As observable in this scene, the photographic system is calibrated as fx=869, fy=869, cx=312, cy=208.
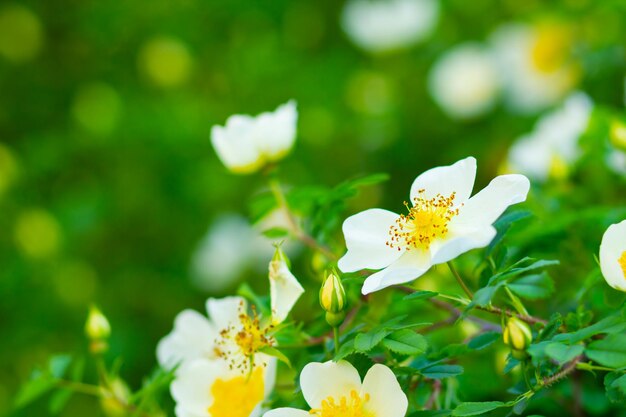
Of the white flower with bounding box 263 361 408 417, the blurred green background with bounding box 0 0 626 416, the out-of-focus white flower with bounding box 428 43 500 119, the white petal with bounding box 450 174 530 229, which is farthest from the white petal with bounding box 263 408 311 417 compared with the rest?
the out-of-focus white flower with bounding box 428 43 500 119

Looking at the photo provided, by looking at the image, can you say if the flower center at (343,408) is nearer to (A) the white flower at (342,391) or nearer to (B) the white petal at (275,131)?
(A) the white flower at (342,391)

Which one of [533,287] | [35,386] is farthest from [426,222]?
[35,386]

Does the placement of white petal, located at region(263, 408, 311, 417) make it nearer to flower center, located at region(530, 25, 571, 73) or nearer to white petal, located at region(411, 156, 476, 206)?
white petal, located at region(411, 156, 476, 206)

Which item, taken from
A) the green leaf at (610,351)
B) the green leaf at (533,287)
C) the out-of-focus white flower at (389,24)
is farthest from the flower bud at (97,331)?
the out-of-focus white flower at (389,24)

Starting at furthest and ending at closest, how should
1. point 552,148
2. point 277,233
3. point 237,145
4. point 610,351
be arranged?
1. point 552,148
2. point 237,145
3. point 277,233
4. point 610,351

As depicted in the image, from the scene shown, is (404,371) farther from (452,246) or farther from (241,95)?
(241,95)

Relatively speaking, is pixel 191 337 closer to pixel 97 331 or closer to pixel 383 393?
pixel 97 331

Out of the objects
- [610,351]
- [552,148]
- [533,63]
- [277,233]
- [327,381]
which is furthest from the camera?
[533,63]

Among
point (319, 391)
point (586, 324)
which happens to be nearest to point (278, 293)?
point (319, 391)
